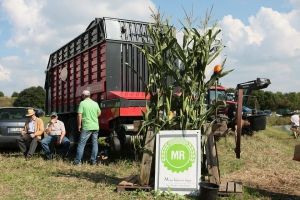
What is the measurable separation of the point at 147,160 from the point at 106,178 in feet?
4.03

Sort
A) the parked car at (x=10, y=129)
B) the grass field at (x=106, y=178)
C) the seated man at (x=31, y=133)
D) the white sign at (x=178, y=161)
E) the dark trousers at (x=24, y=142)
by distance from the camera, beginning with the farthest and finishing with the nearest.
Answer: the parked car at (x=10, y=129), the seated man at (x=31, y=133), the dark trousers at (x=24, y=142), the grass field at (x=106, y=178), the white sign at (x=178, y=161)

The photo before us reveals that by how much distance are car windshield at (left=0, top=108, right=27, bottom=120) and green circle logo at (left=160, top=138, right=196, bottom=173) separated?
6300mm

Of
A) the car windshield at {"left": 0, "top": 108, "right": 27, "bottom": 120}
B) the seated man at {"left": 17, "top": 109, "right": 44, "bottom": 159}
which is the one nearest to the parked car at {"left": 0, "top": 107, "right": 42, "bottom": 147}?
the car windshield at {"left": 0, "top": 108, "right": 27, "bottom": 120}

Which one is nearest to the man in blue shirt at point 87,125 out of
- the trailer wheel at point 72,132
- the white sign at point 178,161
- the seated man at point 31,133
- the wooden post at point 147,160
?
the seated man at point 31,133

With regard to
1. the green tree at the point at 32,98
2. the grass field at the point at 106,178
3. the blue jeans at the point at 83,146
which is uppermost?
the green tree at the point at 32,98

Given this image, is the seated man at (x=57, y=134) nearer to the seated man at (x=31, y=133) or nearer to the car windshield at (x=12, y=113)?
the seated man at (x=31, y=133)

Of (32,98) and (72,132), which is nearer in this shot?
(72,132)

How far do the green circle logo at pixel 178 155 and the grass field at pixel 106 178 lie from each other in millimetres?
393

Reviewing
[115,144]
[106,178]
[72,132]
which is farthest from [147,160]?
[72,132]

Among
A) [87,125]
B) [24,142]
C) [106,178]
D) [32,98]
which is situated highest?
[32,98]

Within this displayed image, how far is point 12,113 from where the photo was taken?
32.8 feet

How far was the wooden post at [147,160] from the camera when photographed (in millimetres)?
5066

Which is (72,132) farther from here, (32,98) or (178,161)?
(32,98)

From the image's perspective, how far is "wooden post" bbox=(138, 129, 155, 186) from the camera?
16.6ft
